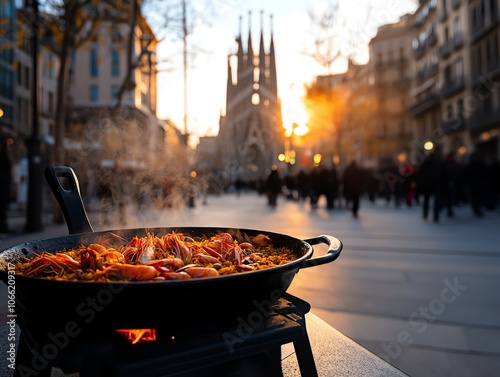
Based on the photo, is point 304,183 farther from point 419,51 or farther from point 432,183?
point 419,51

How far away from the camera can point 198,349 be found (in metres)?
1.25

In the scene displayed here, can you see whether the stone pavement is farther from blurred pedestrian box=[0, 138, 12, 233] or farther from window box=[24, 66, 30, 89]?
window box=[24, 66, 30, 89]

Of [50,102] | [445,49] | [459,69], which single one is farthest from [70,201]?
[50,102]

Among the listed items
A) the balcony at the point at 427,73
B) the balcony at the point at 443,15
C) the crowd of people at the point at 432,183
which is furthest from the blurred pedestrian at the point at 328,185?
the balcony at the point at 427,73

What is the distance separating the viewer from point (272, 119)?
78.2 meters

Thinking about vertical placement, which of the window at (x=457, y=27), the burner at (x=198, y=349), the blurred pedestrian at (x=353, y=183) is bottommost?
the burner at (x=198, y=349)

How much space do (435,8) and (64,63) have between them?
36.1 meters

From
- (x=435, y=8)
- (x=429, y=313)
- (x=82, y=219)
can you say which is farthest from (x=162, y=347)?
(x=435, y=8)

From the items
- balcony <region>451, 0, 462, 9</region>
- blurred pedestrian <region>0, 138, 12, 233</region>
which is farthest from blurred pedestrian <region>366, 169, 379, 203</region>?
balcony <region>451, 0, 462, 9</region>

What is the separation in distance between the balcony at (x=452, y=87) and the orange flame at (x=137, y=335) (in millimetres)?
34646

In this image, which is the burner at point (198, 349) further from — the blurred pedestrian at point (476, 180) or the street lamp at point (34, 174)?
the blurred pedestrian at point (476, 180)

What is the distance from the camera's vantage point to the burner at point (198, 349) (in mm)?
1192

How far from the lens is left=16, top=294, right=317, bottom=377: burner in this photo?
119 centimetres

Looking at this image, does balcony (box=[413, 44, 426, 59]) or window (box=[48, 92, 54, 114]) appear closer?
window (box=[48, 92, 54, 114])
